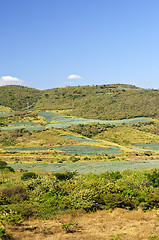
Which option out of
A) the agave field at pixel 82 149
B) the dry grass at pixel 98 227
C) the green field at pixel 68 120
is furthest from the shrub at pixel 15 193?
the green field at pixel 68 120

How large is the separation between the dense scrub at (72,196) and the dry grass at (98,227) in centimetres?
147

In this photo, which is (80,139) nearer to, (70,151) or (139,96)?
(70,151)

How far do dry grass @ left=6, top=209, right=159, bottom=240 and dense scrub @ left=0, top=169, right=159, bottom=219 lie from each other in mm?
1472

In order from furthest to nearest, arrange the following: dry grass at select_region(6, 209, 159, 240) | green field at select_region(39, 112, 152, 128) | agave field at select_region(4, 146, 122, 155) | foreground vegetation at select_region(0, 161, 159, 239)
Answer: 1. green field at select_region(39, 112, 152, 128)
2. agave field at select_region(4, 146, 122, 155)
3. foreground vegetation at select_region(0, 161, 159, 239)
4. dry grass at select_region(6, 209, 159, 240)

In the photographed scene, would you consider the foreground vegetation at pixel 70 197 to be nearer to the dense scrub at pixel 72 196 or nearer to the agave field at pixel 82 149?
the dense scrub at pixel 72 196

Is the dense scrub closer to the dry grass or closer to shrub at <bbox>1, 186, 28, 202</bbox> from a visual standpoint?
shrub at <bbox>1, 186, 28, 202</bbox>

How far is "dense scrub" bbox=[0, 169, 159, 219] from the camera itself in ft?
92.4

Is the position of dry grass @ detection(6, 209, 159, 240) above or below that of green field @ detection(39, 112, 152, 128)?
below

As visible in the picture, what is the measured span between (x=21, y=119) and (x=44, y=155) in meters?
76.3

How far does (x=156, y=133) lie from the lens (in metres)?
138

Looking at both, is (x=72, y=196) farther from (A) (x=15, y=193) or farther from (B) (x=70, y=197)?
(A) (x=15, y=193)

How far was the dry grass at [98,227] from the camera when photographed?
21.3 m

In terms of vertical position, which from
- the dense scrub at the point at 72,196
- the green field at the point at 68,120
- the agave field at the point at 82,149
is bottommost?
the agave field at the point at 82,149

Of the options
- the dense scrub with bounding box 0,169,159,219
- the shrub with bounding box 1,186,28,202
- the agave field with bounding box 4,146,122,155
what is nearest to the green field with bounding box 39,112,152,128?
the agave field with bounding box 4,146,122,155
